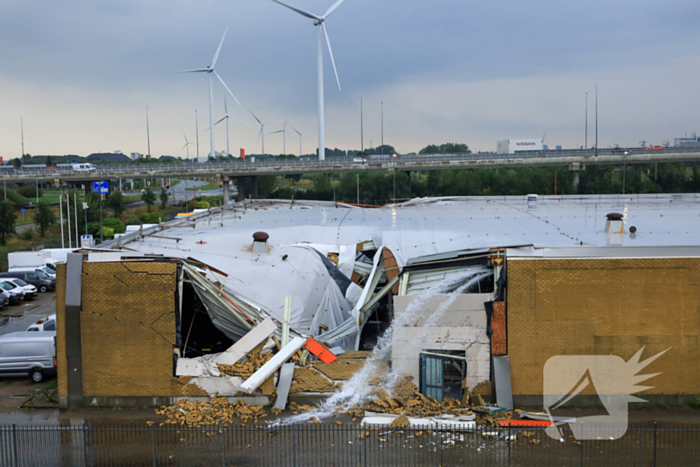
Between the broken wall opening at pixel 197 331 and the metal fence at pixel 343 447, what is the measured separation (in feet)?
15.9

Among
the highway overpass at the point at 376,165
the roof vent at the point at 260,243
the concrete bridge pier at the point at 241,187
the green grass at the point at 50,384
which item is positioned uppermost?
the highway overpass at the point at 376,165

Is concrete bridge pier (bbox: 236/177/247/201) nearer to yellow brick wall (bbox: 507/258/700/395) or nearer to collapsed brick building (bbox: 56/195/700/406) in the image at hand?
collapsed brick building (bbox: 56/195/700/406)

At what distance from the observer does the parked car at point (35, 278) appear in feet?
132

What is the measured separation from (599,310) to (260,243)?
529 inches

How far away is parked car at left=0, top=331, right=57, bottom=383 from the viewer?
1950 cm

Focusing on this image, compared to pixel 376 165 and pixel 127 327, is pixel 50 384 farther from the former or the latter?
pixel 376 165

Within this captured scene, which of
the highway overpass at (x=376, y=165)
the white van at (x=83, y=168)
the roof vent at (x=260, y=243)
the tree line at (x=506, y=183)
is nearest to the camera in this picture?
the roof vent at (x=260, y=243)

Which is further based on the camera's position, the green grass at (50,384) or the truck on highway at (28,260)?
the truck on highway at (28,260)

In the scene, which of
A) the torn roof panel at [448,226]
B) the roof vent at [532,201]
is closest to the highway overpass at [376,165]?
the torn roof panel at [448,226]

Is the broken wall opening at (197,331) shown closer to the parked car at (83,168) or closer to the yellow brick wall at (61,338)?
the yellow brick wall at (61,338)

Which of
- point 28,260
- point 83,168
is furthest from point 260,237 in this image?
point 83,168

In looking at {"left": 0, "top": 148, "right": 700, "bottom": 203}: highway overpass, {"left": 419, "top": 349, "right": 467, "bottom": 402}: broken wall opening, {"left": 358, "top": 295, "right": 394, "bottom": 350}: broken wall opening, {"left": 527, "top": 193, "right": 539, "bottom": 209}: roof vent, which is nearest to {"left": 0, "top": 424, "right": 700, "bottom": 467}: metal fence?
{"left": 419, "top": 349, "right": 467, "bottom": 402}: broken wall opening

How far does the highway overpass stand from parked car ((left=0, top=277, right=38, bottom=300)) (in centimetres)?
4991

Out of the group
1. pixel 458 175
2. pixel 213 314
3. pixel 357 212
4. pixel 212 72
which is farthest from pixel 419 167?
pixel 213 314
